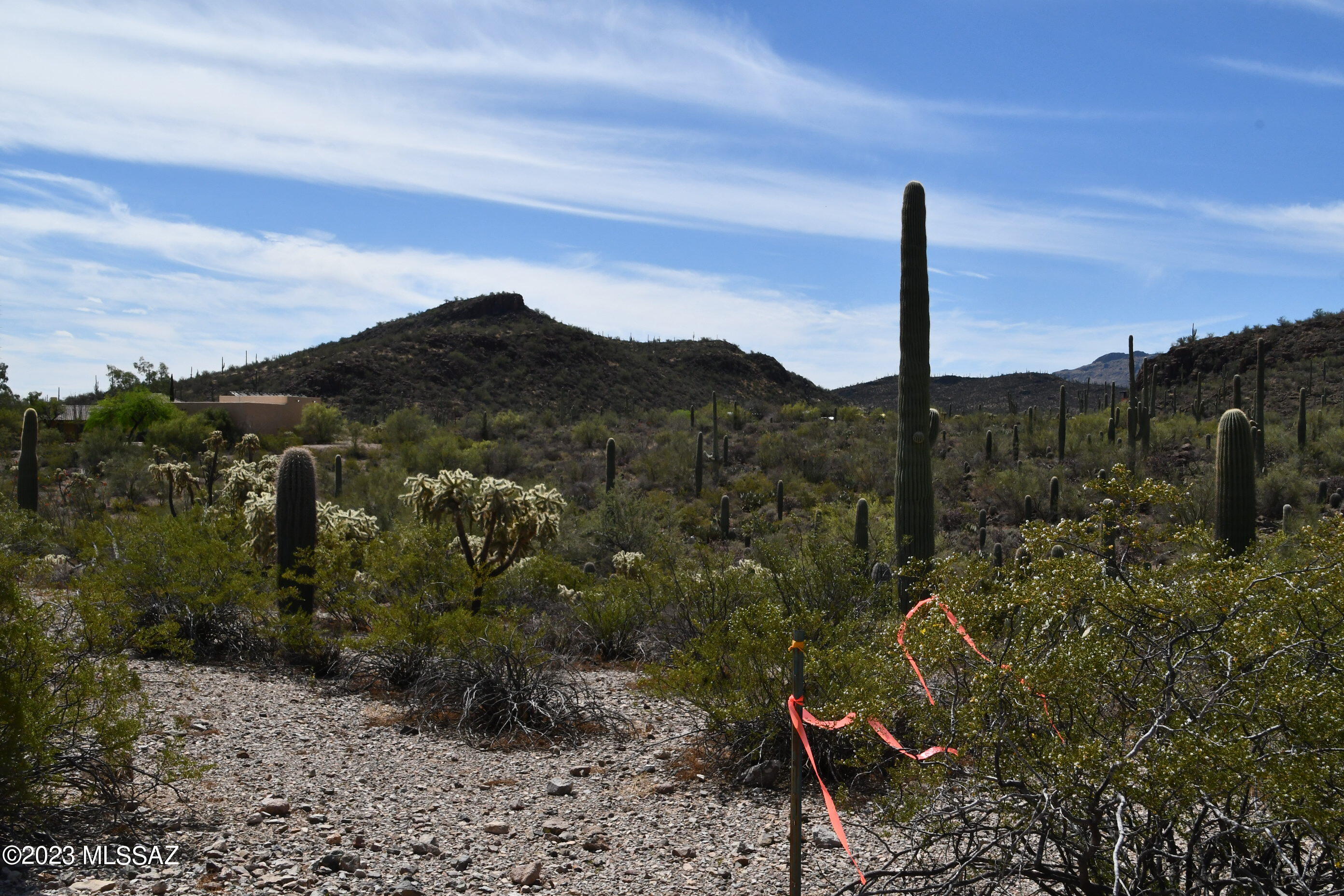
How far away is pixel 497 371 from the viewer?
2271 inches

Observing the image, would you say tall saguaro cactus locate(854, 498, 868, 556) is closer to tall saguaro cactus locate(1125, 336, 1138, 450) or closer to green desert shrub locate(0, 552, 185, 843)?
green desert shrub locate(0, 552, 185, 843)

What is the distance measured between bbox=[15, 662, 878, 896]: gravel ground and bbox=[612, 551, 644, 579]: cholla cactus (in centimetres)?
586

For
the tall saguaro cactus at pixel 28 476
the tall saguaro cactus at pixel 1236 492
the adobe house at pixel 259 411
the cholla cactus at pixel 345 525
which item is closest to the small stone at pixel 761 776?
the cholla cactus at pixel 345 525

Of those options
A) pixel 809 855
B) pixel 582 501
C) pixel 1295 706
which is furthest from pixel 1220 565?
pixel 582 501

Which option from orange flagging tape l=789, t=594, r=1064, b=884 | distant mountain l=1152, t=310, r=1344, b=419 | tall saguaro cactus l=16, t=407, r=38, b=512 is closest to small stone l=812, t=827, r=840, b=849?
orange flagging tape l=789, t=594, r=1064, b=884

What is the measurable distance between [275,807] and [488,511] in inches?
228

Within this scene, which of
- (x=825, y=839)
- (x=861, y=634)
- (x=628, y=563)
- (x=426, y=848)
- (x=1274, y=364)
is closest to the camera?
(x=426, y=848)

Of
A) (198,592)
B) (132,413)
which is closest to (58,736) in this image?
(198,592)

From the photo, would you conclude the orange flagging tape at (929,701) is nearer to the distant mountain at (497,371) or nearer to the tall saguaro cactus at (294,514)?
the tall saguaro cactus at (294,514)

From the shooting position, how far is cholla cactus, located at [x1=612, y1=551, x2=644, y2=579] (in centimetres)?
1365

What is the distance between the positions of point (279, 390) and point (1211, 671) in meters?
55.0

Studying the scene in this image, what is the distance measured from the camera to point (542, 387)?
5675 centimetres

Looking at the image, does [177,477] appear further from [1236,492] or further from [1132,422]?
[1132,422]

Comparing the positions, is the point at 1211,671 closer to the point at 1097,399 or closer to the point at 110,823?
the point at 110,823
